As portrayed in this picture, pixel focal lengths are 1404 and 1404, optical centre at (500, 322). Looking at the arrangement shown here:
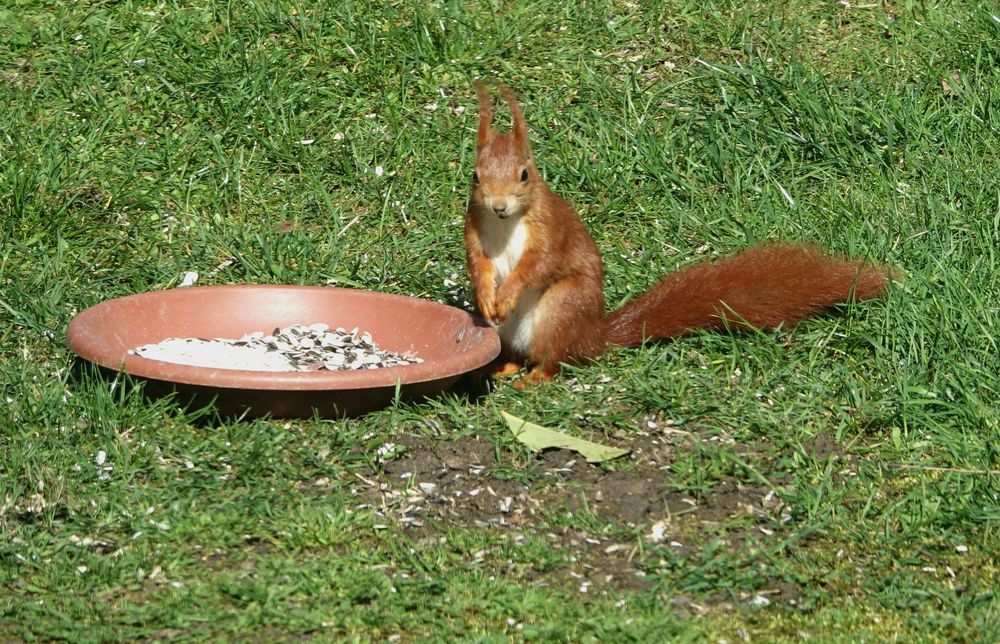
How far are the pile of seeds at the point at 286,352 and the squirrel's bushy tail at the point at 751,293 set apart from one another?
743 mm

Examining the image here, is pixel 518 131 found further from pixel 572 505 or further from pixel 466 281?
pixel 572 505

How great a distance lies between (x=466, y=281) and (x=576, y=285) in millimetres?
760

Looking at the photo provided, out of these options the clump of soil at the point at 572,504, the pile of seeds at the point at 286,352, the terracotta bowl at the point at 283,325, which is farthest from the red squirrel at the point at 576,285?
the clump of soil at the point at 572,504

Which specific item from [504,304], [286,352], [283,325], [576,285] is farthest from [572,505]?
[283,325]

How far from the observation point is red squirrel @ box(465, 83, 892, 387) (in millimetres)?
4117

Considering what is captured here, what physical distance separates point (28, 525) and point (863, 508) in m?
2.01

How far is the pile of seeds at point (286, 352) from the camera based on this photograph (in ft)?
13.3

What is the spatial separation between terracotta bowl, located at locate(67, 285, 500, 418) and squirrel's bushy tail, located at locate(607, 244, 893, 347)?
21.7 inches

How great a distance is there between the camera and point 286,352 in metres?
4.16

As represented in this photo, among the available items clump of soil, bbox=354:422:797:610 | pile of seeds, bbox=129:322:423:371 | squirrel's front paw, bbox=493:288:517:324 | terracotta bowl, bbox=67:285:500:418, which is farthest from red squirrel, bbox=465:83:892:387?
clump of soil, bbox=354:422:797:610

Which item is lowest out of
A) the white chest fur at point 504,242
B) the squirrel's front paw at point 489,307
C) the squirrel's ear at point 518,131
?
the squirrel's front paw at point 489,307

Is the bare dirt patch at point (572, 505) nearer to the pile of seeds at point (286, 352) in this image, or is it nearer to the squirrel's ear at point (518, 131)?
the pile of seeds at point (286, 352)

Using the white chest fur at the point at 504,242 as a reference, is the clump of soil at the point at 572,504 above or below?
below

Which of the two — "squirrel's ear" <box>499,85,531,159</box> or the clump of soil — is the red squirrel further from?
the clump of soil
